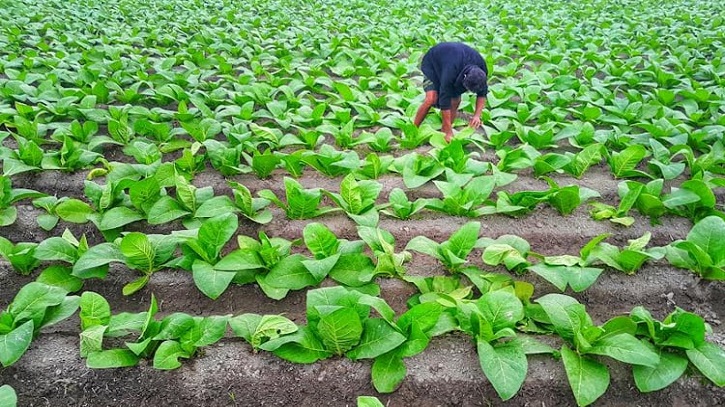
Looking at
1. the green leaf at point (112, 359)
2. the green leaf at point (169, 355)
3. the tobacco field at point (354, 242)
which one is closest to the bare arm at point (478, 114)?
the tobacco field at point (354, 242)

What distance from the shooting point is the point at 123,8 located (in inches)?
429

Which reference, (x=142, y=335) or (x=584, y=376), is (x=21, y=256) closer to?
(x=142, y=335)

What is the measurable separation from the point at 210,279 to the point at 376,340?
994 millimetres

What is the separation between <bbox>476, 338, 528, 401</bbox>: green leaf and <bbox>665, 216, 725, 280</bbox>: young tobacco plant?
1301 mm

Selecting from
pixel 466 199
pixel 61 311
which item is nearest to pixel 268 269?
pixel 61 311

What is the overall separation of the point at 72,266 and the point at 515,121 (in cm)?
410

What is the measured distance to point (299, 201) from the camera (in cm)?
365

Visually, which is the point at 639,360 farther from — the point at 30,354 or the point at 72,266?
the point at 72,266

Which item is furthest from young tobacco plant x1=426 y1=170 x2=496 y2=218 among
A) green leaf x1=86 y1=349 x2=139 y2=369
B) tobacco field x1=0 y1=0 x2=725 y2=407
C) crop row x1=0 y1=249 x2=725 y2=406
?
green leaf x1=86 y1=349 x2=139 y2=369

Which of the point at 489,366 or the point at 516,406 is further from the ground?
the point at 489,366

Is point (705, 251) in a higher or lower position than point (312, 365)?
higher

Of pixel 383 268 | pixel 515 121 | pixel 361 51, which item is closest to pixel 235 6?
pixel 361 51

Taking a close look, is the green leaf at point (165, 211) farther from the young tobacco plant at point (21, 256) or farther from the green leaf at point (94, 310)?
the green leaf at point (94, 310)

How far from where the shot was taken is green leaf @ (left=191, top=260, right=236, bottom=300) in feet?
9.34
